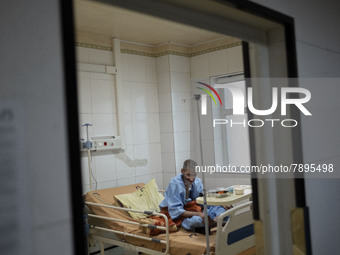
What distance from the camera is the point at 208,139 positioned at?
7.70ft

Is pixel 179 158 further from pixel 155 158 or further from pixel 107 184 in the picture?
pixel 107 184

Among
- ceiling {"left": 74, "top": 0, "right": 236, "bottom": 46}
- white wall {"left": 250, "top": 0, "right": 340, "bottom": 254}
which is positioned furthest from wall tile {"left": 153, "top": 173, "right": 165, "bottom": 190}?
white wall {"left": 250, "top": 0, "right": 340, "bottom": 254}

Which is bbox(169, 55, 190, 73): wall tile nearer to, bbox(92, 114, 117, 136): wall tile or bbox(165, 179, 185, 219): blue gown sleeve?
bbox(92, 114, 117, 136): wall tile

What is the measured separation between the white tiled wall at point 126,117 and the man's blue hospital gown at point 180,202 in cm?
98

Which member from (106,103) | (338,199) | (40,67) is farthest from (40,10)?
(106,103)

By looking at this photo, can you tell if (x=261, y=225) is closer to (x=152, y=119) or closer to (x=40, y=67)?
(x=40, y=67)

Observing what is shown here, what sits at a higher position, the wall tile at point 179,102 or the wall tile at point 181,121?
the wall tile at point 179,102

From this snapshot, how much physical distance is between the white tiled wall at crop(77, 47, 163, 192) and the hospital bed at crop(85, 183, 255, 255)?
1.39 feet

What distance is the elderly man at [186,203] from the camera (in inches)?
123

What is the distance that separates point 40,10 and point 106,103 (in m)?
3.35

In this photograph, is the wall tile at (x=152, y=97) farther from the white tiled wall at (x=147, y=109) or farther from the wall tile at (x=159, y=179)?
the wall tile at (x=159, y=179)

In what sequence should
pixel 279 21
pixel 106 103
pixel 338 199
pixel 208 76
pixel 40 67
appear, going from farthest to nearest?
pixel 208 76 < pixel 106 103 < pixel 338 199 < pixel 279 21 < pixel 40 67

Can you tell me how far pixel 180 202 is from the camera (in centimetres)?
326

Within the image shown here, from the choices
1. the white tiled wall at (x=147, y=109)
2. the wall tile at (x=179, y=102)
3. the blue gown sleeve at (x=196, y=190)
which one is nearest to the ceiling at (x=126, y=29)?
the white tiled wall at (x=147, y=109)
